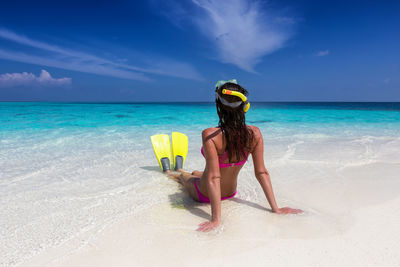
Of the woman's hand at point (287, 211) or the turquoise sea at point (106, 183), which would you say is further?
the woman's hand at point (287, 211)

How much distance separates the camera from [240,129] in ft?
7.00

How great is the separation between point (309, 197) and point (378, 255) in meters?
1.21

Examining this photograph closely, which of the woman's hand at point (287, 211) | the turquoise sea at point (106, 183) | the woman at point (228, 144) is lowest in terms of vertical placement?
the turquoise sea at point (106, 183)

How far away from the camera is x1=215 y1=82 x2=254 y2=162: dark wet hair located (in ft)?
6.62

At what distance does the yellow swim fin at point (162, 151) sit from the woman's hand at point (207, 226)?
2.10m

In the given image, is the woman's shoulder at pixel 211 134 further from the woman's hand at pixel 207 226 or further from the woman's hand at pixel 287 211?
the woman's hand at pixel 287 211

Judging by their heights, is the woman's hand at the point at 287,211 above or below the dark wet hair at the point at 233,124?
below

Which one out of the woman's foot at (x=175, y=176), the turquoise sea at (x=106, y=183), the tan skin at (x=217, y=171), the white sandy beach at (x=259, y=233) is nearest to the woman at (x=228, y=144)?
the tan skin at (x=217, y=171)

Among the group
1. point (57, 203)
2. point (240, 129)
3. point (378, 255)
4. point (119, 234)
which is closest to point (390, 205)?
point (378, 255)

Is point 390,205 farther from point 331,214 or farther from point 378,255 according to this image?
point 378,255

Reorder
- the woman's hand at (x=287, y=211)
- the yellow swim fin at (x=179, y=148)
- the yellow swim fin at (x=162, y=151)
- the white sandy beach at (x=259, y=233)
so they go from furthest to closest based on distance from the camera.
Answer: the yellow swim fin at (x=179, y=148), the yellow swim fin at (x=162, y=151), the woman's hand at (x=287, y=211), the white sandy beach at (x=259, y=233)

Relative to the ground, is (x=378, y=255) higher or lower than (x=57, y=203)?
higher

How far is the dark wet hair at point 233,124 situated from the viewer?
2.02 metres

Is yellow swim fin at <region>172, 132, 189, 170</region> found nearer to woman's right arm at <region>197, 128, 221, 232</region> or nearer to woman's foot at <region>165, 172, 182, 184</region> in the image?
woman's foot at <region>165, 172, 182, 184</region>
